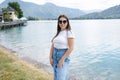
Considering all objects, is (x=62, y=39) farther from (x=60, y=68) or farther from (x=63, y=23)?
(x=60, y=68)

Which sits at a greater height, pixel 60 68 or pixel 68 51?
pixel 68 51

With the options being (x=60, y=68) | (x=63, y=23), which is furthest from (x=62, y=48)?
(x=63, y=23)

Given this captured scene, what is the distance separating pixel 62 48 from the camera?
304 inches

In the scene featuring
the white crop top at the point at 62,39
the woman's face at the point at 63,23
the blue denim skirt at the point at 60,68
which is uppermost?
the woman's face at the point at 63,23

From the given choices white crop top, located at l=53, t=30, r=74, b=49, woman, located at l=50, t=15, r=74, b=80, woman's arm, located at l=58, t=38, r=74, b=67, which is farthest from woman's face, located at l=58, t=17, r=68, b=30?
woman's arm, located at l=58, t=38, r=74, b=67

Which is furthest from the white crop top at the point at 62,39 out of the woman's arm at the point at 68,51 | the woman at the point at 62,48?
the woman's arm at the point at 68,51

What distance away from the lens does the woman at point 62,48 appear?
301 inches

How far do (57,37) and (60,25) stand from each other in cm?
36

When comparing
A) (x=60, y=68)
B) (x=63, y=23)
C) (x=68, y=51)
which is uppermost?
(x=63, y=23)

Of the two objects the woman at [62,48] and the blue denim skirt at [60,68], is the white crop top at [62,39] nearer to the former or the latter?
the woman at [62,48]

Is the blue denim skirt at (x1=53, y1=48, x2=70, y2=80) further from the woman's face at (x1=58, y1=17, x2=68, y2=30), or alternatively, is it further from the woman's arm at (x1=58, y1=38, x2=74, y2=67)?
the woman's face at (x1=58, y1=17, x2=68, y2=30)

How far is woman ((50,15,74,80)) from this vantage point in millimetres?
7652

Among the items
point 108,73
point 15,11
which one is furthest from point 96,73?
point 15,11

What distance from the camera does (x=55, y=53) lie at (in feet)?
25.8
